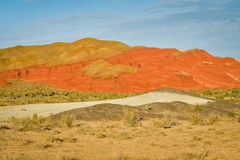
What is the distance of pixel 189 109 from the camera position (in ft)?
86.0

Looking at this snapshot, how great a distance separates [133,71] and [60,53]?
31750 mm

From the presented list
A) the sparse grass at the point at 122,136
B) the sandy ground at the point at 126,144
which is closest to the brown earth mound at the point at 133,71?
the sandy ground at the point at 126,144

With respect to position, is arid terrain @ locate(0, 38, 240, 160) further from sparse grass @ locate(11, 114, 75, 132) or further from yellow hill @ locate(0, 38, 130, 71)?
yellow hill @ locate(0, 38, 130, 71)

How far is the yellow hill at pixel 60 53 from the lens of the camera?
7938 centimetres

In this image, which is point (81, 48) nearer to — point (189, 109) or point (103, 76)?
point (103, 76)

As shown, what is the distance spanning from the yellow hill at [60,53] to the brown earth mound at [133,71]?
22cm

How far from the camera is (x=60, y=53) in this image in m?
90.1

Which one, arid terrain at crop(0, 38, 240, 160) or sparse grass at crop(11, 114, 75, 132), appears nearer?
arid terrain at crop(0, 38, 240, 160)

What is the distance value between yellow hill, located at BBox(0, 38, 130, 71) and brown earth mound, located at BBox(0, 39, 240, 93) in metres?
0.22

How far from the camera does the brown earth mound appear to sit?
58.6m

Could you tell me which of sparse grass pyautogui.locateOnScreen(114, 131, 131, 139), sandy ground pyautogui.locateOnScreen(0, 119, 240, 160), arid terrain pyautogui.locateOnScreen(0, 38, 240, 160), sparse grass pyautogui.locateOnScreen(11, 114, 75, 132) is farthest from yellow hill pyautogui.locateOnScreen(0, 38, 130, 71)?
sparse grass pyautogui.locateOnScreen(114, 131, 131, 139)

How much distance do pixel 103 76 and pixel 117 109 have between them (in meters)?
36.4

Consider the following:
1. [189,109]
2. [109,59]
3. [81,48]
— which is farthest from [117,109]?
[81,48]

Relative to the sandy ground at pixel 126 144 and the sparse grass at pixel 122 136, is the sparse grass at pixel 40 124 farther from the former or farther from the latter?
the sparse grass at pixel 122 136
